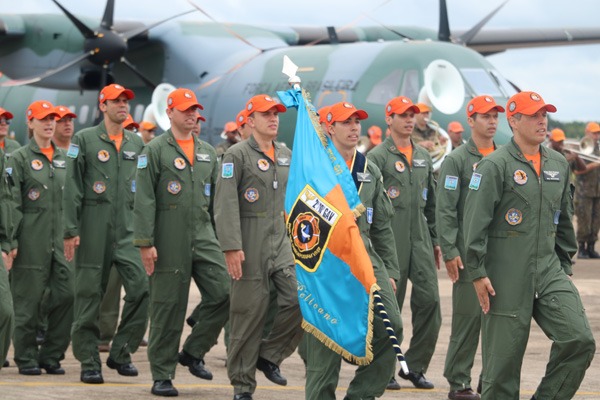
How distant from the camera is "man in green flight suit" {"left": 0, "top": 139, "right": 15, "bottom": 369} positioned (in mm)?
7434

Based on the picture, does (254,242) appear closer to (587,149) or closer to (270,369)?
(270,369)

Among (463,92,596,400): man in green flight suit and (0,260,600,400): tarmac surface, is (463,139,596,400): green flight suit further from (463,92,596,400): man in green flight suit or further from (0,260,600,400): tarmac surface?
(0,260,600,400): tarmac surface

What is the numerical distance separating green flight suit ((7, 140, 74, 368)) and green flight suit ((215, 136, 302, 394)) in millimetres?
2036

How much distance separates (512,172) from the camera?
722 cm

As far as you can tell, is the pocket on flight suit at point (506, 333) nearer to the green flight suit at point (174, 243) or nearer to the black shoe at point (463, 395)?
the black shoe at point (463, 395)

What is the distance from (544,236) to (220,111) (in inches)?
578

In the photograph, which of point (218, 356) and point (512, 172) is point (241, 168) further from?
point (218, 356)

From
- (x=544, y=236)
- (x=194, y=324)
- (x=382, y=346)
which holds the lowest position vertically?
(x=194, y=324)

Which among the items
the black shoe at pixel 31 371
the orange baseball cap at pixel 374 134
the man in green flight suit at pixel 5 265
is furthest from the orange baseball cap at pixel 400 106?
the orange baseball cap at pixel 374 134

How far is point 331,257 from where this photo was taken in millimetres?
6980

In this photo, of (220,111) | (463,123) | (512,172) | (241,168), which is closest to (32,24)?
(220,111)

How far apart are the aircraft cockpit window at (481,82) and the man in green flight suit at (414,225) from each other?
9.09 m

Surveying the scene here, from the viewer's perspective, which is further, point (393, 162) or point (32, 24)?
point (32, 24)

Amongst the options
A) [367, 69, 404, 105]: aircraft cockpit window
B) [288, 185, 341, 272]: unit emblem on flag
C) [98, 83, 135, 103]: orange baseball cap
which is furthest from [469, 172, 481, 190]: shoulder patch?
[367, 69, 404, 105]: aircraft cockpit window
